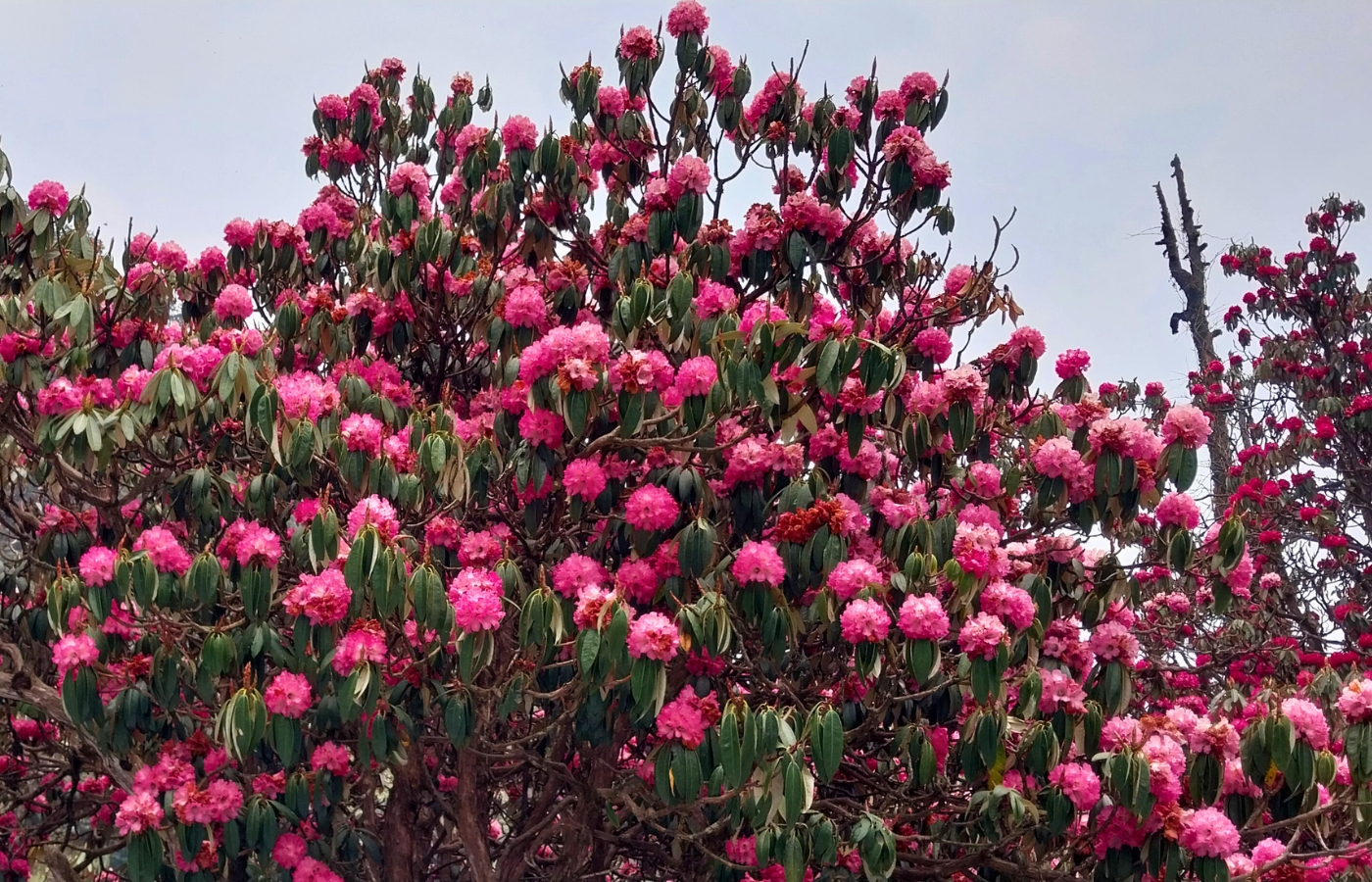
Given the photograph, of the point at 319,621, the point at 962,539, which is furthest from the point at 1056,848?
the point at 319,621

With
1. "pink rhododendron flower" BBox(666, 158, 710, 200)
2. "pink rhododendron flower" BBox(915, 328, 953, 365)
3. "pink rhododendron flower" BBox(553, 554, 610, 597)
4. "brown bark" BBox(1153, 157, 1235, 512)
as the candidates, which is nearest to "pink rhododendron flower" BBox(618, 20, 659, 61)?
"pink rhododendron flower" BBox(666, 158, 710, 200)

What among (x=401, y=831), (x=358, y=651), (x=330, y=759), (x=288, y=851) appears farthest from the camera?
(x=401, y=831)

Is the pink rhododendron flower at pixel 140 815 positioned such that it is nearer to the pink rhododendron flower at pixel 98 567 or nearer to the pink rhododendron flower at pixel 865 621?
the pink rhododendron flower at pixel 98 567

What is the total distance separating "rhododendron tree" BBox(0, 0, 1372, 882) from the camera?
10.8 ft

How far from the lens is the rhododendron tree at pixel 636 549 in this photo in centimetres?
330

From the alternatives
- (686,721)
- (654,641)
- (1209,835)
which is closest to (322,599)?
(654,641)

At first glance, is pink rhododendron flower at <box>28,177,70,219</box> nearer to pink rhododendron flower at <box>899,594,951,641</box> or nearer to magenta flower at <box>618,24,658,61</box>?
magenta flower at <box>618,24,658,61</box>

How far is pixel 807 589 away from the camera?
355 centimetres

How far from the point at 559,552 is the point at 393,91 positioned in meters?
3.08

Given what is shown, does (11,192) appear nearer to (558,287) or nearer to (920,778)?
(558,287)

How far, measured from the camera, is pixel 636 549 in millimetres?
3586

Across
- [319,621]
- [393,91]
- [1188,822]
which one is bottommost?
[1188,822]

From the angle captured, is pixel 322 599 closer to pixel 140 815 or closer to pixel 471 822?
pixel 140 815

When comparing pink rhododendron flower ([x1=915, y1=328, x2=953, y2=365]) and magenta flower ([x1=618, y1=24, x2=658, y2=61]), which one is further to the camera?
magenta flower ([x1=618, y1=24, x2=658, y2=61])
